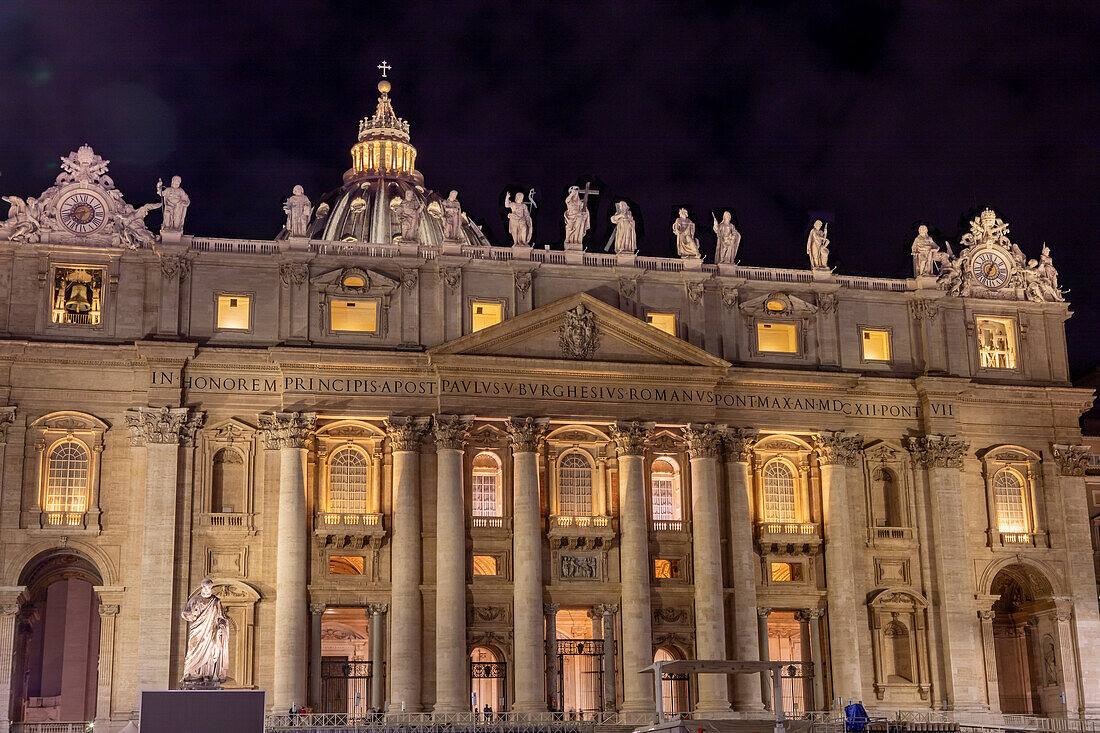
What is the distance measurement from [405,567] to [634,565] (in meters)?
9.33

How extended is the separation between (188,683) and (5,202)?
23.9m

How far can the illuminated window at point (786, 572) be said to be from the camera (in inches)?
2494

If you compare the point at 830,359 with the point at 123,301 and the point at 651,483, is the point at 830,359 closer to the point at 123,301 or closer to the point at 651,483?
the point at 651,483

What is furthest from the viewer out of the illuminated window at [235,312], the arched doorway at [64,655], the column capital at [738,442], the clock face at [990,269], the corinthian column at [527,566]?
the arched doorway at [64,655]

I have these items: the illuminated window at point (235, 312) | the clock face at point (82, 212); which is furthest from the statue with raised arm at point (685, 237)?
the clock face at point (82, 212)

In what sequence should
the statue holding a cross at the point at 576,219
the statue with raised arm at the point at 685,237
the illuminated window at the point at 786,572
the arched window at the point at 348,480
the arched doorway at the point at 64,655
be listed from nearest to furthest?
the arched window at the point at 348,480, the illuminated window at the point at 786,572, the statue holding a cross at the point at 576,219, the statue with raised arm at the point at 685,237, the arched doorway at the point at 64,655

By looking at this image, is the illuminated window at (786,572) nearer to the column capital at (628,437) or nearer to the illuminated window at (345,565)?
the column capital at (628,437)

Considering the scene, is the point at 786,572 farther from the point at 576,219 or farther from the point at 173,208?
the point at 173,208

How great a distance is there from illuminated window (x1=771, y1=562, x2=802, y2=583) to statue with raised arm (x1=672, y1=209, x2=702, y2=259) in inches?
546

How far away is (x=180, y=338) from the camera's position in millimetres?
59250

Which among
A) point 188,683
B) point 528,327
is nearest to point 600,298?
point 528,327

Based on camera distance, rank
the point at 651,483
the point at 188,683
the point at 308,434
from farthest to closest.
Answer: the point at 651,483, the point at 308,434, the point at 188,683

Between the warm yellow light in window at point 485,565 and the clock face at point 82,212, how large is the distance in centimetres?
2055

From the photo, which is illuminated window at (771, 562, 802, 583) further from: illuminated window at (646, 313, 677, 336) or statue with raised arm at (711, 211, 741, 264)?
statue with raised arm at (711, 211, 741, 264)
